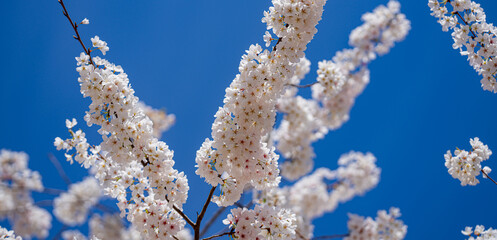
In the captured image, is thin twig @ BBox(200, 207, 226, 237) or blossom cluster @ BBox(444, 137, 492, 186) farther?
thin twig @ BBox(200, 207, 226, 237)

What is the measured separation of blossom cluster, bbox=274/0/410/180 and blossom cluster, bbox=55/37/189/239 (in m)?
6.74

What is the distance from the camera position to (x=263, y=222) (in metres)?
4.42

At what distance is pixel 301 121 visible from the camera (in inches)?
425

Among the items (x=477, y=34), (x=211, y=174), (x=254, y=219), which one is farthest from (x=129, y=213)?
(x=477, y=34)

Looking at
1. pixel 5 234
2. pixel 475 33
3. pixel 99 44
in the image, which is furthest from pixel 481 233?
pixel 5 234

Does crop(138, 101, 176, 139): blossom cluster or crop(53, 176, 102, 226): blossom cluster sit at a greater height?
crop(138, 101, 176, 139): blossom cluster

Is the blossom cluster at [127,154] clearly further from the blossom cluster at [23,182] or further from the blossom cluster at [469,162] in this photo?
the blossom cluster at [23,182]

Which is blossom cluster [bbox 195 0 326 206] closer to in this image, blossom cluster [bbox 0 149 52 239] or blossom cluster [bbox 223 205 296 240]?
blossom cluster [bbox 223 205 296 240]

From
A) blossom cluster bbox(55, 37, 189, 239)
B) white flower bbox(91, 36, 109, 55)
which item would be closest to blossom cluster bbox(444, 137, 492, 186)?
blossom cluster bbox(55, 37, 189, 239)

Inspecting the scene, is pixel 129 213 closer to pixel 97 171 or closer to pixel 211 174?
pixel 97 171

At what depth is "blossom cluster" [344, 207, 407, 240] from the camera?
354 inches

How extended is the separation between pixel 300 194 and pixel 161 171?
9.57m

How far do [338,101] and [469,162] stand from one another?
6.91 metres

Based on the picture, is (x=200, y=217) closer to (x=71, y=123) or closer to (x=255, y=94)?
(x=255, y=94)
